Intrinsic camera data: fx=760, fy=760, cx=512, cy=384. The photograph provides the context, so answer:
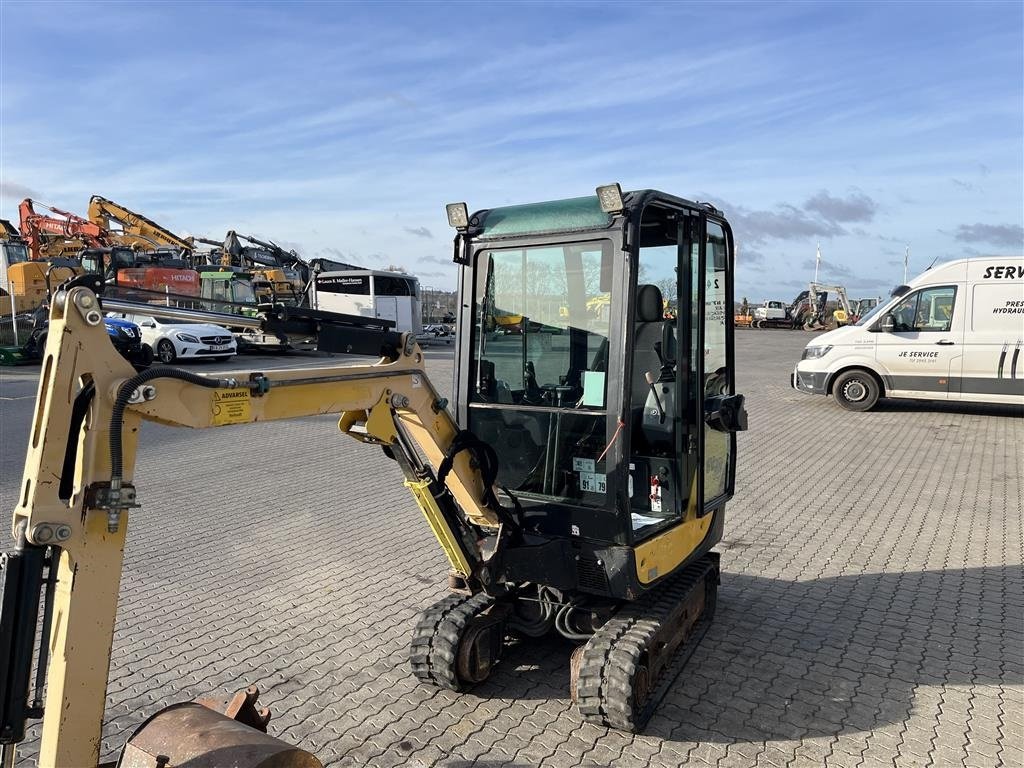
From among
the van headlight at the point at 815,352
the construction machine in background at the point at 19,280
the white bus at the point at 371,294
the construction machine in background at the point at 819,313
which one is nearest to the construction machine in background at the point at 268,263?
the white bus at the point at 371,294

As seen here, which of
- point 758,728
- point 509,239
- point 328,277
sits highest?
point 328,277

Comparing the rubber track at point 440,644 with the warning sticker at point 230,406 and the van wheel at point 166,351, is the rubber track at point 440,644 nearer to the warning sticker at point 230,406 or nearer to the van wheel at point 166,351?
the warning sticker at point 230,406

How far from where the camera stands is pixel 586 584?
3.96 m

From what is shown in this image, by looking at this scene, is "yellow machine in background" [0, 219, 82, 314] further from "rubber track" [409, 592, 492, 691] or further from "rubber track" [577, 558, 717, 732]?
"rubber track" [577, 558, 717, 732]

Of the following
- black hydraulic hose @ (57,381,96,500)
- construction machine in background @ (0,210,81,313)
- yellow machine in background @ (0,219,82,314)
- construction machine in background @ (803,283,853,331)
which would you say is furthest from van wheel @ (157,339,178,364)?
construction machine in background @ (803,283,853,331)

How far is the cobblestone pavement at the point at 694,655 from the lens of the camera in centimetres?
371

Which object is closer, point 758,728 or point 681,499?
point 758,728

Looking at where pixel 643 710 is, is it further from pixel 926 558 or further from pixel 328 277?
pixel 328 277

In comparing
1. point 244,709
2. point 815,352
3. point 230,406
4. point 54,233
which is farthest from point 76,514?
point 54,233

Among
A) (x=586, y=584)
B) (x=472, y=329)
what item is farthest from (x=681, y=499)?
(x=472, y=329)

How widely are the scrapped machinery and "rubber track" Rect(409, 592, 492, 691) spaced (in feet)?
0.04

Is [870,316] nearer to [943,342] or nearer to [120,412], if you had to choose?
[943,342]

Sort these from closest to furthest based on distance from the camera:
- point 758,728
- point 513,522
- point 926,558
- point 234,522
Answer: point 758,728 → point 513,522 → point 926,558 → point 234,522

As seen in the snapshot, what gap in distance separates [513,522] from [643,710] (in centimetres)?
113
